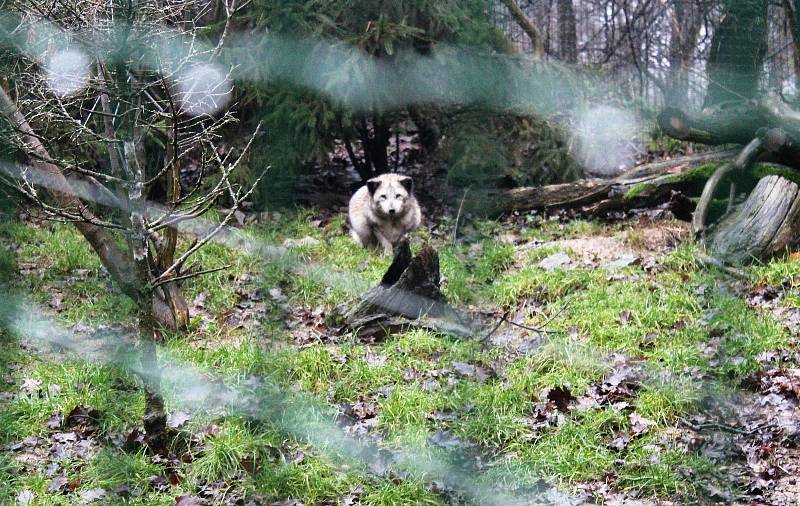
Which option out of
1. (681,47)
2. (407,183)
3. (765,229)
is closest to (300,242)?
(407,183)

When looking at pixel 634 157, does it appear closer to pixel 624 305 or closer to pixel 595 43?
pixel 595 43

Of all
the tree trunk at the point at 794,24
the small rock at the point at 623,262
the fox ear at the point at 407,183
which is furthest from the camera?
the fox ear at the point at 407,183

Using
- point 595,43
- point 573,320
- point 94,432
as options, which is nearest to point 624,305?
point 573,320

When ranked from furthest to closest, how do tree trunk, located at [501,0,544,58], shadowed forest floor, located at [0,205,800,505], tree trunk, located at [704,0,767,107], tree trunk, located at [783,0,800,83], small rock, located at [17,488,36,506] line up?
tree trunk, located at [501,0,544,58]
tree trunk, located at [704,0,767,107]
tree trunk, located at [783,0,800,83]
shadowed forest floor, located at [0,205,800,505]
small rock, located at [17,488,36,506]

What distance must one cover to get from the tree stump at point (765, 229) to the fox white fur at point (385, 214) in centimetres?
198

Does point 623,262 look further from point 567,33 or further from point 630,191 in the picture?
point 567,33

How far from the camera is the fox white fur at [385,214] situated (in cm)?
552

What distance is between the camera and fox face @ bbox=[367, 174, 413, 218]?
216 inches

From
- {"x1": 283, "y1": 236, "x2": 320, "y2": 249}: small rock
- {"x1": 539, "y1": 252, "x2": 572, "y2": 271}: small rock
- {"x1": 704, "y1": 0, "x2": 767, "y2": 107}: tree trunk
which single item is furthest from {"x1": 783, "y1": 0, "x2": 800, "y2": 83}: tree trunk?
{"x1": 283, "y1": 236, "x2": 320, "y2": 249}: small rock

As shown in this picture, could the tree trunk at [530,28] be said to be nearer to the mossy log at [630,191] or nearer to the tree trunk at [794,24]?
the mossy log at [630,191]

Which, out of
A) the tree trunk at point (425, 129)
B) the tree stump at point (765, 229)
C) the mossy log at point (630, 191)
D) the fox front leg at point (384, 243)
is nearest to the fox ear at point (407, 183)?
the fox front leg at point (384, 243)

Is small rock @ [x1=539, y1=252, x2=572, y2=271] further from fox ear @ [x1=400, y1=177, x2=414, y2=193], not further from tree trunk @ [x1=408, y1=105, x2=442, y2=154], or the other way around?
tree trunk @ [x1=408, y1=105, x2=442, y2=154]

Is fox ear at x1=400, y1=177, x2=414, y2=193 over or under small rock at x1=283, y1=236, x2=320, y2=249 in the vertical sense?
over

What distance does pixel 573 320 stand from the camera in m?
3.98
